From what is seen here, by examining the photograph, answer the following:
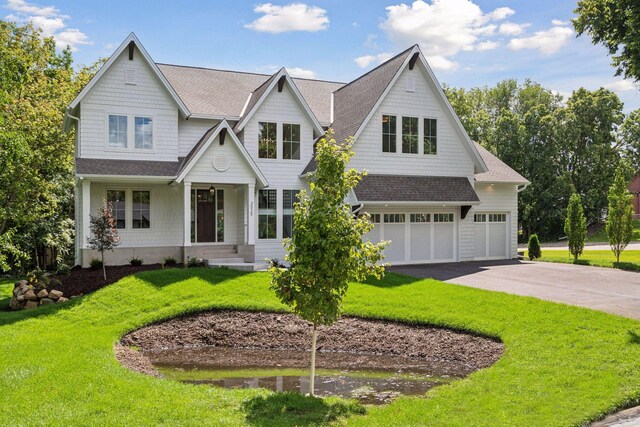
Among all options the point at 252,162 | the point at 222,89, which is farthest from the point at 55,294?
the point at 222,89

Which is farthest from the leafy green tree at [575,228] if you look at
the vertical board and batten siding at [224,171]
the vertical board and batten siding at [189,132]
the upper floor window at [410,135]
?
the vertical board and batten siding at [189,132]

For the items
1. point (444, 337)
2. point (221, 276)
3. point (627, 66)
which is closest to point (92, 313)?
point (221, 276)

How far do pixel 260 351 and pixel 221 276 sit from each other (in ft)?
17.0

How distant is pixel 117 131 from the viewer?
2027 centimetres

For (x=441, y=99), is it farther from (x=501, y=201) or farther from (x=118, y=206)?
(x=118, y=206)

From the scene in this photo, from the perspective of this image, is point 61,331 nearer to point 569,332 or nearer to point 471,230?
point 569,332

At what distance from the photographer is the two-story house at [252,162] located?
19.9m

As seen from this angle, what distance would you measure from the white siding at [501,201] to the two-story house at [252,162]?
0.10 meters

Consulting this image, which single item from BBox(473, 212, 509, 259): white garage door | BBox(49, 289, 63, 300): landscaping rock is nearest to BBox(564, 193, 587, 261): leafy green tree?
BBox(473, 212, 509, 259): white garage door

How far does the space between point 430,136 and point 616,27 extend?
26.1ft

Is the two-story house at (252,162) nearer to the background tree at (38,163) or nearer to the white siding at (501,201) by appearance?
the white siding at (501,201)

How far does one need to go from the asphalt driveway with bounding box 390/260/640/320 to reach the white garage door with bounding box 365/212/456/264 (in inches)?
30.3

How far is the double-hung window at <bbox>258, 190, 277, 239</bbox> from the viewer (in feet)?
71.2

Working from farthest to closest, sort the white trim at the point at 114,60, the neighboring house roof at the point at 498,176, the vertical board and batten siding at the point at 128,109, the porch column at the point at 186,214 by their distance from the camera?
the neighboring house roof at the point at 498,176, the vertical board and batten siding at the point at 128,109, the white trim at the point at 114,60, the porch column at the point at 186,214
